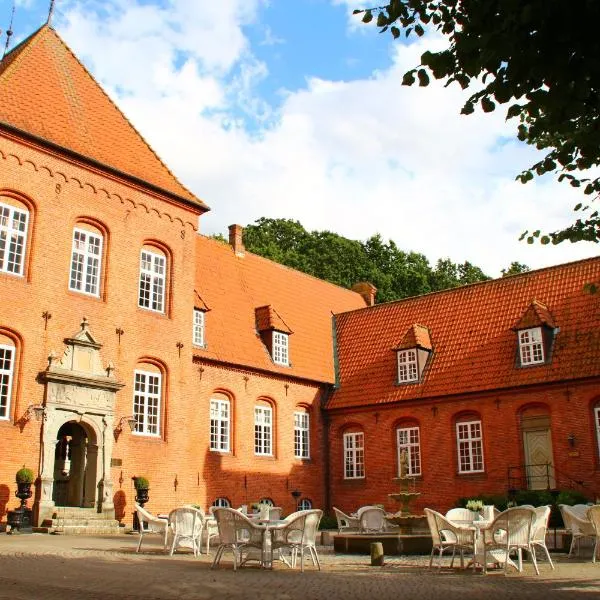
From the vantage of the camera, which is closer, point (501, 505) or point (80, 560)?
point (80, 560)

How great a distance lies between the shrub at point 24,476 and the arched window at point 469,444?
13.5 m

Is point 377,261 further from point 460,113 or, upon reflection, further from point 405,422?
point 460,113

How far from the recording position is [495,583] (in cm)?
999

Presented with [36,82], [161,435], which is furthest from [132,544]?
[36,82]

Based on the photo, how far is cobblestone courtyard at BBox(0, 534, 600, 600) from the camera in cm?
830

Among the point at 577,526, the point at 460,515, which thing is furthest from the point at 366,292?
the point at 460,515

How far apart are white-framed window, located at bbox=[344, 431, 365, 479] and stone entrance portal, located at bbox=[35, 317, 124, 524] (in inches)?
411

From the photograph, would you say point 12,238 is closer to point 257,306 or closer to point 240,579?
point 257,306

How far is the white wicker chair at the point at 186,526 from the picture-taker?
13.5 metres

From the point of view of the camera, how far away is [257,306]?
27625 mm

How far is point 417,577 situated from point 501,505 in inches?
453

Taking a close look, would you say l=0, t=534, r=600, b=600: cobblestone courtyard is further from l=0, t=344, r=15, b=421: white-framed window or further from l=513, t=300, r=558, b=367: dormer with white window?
l=513, t=300, r=558, b=367: dormer with white window

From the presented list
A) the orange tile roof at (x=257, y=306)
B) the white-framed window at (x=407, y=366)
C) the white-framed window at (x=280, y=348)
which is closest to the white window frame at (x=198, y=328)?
the orange tile roof at (x=257, y=306)

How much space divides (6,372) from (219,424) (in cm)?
792
